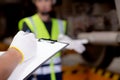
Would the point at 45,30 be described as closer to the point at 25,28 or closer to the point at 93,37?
the point at 25,28

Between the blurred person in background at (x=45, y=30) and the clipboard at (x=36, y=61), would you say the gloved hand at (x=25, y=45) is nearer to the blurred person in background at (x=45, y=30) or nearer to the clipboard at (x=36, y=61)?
the clipboard at (x=36, y=61)

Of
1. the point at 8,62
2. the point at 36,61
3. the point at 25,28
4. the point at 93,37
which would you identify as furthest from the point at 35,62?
the point at 93,37

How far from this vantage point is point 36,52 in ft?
4.62

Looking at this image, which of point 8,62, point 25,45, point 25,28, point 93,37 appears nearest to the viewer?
point 8,62

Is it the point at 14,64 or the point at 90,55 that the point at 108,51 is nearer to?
the point at 90,55

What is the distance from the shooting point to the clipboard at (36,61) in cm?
130

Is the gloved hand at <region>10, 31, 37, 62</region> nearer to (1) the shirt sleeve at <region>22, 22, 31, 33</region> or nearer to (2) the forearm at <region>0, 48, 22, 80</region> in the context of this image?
(2) the forearm at <region>0, 48, 22, 80</region>

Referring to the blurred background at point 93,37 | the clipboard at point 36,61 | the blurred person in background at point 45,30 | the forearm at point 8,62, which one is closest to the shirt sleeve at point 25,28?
the blurred person in background at point 45,30

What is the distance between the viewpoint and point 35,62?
52.5 inches

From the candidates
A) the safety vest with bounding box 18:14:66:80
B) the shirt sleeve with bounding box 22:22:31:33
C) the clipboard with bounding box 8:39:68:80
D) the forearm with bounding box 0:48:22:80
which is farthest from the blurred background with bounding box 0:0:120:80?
the forearm with bounding box 0:48:22:80

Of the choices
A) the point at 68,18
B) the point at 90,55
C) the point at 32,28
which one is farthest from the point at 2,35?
the point at 32,28

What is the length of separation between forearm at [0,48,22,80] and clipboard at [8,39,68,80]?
66 mm

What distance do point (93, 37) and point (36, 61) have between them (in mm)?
2226

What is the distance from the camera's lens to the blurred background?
11.7 feet
